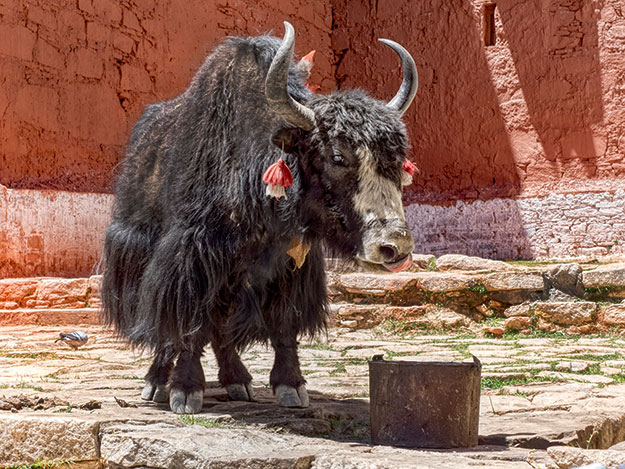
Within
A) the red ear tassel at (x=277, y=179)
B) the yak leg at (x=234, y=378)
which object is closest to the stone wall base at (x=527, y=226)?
the yak leg at (x=234, y=378)

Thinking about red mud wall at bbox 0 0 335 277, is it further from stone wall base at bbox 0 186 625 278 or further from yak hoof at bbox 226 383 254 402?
yak hoof at bbox 226 383 254 402

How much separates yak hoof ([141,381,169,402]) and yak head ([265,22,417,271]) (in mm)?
1151

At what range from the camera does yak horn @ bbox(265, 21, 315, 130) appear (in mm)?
3299

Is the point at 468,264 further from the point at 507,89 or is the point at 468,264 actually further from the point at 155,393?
the point at 155,393

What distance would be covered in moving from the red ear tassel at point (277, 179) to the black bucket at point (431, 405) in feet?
2.63

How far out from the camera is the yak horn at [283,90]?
3299 mm

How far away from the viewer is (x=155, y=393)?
13.0 ft

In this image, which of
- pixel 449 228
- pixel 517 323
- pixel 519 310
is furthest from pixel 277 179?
pixel 449 228

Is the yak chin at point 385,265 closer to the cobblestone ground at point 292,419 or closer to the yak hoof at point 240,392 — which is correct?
the cobblestone ground at point 292,419

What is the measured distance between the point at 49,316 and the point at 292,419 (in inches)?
188

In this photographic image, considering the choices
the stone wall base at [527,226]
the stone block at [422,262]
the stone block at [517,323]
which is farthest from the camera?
the stone wall base at [527,226]

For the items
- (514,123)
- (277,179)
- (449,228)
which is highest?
(514,123)

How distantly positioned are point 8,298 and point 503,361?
465 centimetres

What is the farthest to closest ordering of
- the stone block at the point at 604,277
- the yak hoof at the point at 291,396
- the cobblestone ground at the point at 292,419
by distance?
the stone block at the point at 604,277 → the yak hoof at the point at 291,396 → the cobblestone ground at the point at 292,419
